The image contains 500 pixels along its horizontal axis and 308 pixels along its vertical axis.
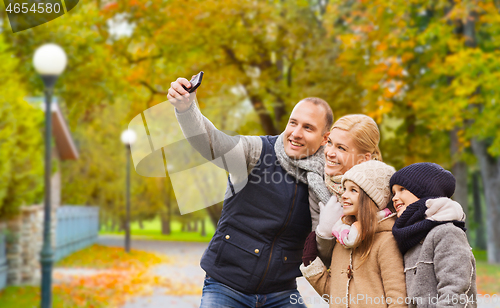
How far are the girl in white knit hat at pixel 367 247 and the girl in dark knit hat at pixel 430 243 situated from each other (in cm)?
6

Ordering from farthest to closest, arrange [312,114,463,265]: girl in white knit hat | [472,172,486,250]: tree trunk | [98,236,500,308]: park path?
[472,172,486,250]: tree trunk < [98,236,500,308]: park path < [312,114,463,265]: girl in white knit hat

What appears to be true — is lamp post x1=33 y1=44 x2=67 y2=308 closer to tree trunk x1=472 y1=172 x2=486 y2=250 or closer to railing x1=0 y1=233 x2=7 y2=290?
railing x1=0 y1=233 x2=7 y2=290

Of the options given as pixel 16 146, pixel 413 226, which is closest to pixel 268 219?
pixel 413 226

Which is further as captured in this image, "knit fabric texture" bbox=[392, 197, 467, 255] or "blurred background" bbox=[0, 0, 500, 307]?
"blurred background" bbox=[0, 0, 500, 307]

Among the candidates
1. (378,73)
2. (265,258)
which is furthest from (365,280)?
(378,73)

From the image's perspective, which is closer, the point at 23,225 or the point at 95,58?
the point at 23,225

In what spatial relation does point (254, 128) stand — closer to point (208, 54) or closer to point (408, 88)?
point (208, 54)

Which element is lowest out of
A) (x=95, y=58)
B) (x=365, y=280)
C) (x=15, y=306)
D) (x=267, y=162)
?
(x=15, y=306)

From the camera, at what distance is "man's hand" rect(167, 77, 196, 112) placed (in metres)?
2.28

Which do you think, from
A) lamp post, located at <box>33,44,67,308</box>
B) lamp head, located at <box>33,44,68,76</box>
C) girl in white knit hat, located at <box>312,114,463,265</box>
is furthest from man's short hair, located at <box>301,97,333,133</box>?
lamp head, located at <box>33,44,68,76</box>

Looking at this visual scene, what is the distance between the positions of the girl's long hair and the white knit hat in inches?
1.5

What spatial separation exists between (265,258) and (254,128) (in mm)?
12905

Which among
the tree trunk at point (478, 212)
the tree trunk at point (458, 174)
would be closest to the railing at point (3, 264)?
the tree trunk at point (458, 174)

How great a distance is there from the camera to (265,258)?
2643 mm
